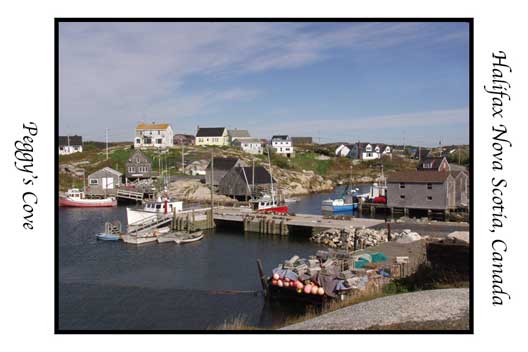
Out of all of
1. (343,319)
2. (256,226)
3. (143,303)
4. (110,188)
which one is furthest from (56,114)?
(110,188)

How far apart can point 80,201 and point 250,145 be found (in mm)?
39458

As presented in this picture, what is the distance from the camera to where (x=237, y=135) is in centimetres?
8700

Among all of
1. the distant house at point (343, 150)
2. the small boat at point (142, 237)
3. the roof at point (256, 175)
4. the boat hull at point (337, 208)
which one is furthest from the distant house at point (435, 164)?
the distant house at point (343, 150)

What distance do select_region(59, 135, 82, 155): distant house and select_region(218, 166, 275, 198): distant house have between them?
29.4 metres

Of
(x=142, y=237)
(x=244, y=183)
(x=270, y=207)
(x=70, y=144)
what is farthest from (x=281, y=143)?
(x=142, y=237)

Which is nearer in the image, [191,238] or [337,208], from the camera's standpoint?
[191,238]

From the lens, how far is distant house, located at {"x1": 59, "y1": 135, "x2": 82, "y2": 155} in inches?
2797

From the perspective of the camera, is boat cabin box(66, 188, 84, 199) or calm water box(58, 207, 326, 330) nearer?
calm water box(58, 207, 326, 330)

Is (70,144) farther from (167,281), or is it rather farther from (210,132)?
(167,281)

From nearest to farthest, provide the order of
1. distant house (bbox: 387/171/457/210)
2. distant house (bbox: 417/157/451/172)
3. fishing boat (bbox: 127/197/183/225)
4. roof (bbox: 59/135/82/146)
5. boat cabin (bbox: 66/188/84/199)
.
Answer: fishing boat (bbox: 127/197/183/225), distant house (bbox: 387/171/457/210), boat cabin (bbox: 66/188/84/199), distant house (bbox: 417/157/451/172), roof (bbox: 59/135/82/146)

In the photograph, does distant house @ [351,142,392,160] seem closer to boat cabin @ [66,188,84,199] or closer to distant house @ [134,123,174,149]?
distant house @ [134,123,174,149]

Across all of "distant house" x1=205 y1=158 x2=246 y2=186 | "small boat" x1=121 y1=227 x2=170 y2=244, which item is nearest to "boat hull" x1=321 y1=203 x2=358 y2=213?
"distant house" x1=205 y1=158 x2=246 y2=186

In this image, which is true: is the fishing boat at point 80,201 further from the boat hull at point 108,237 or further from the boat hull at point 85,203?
the boat hull at point 108,237

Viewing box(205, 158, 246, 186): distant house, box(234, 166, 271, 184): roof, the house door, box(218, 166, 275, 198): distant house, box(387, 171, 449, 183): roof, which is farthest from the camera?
box(205, 158, 246, 186): distant house
